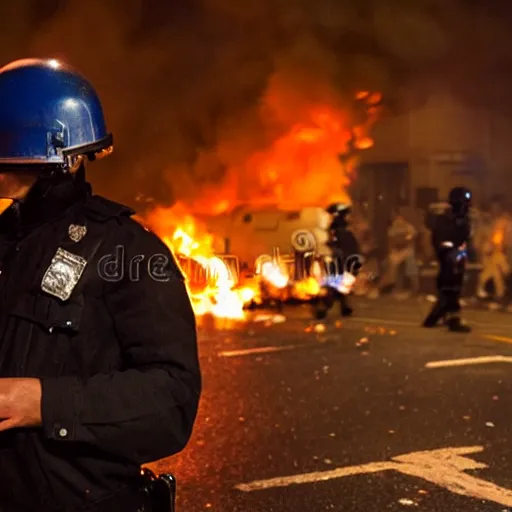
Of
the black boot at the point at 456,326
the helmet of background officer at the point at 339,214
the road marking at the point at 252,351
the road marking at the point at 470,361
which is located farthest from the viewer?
the helmet of background officer at the point at 339,214

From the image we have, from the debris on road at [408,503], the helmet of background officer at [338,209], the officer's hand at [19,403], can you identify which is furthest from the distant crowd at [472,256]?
the officer's hand at [19,403]

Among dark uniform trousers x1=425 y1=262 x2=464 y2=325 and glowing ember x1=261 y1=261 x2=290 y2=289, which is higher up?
glowing ember x1=261 y1=261 x2=290 y2=289

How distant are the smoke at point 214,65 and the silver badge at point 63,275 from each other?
36.6 feet

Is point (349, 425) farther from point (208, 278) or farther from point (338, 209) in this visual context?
point (338, 209)

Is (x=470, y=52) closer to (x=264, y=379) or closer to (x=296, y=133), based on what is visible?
(x=296, y=133)

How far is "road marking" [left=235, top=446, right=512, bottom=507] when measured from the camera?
4730mm

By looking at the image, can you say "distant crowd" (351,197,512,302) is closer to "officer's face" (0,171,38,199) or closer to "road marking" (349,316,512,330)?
"road marking" (349,316,512,330)

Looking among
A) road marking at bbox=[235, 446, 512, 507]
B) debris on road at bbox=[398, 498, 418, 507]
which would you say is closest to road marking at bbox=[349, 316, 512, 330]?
road marking at bbox=[235, 446, 512, 507]

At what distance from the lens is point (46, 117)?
73.9 inches

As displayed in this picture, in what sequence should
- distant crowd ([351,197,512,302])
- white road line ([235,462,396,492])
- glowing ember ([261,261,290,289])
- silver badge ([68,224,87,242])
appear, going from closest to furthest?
silver badge ([68,224,87,242]), white road line ([235,462,396,492]), glowing ember ([261,261,290,289]), distant crowd ([351,197,512,302])

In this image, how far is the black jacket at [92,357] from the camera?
1719mm

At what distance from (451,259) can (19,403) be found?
30.8 feet

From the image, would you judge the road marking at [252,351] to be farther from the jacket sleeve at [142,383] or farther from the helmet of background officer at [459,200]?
the jacket sleeve at [142,383]

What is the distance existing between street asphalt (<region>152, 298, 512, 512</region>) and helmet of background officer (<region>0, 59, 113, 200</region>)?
2.97 meters
